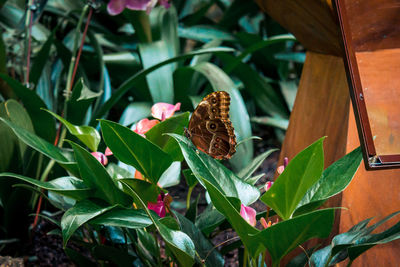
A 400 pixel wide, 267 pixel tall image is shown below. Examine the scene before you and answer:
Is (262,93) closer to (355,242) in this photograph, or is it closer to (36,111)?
(36,111)

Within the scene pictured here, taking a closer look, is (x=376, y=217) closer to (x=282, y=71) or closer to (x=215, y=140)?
(x=215, y=140)

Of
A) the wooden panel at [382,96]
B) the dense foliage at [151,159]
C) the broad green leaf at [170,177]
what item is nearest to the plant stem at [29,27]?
the dense foliage at [151,159]

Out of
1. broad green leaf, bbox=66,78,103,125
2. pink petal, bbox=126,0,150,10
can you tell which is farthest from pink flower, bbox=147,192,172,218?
pink petal, bbox=126,0,150,10

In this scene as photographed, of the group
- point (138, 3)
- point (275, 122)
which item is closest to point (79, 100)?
point (138, 3)

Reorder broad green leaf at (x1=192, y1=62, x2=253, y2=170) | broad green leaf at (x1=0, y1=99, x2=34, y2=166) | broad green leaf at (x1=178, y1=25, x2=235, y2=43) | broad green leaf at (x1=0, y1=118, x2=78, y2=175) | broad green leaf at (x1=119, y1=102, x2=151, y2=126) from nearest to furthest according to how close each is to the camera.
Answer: broad green leaf at (x1=0, y1=118, x2=78, y2=175)
broad green leaf at (x1=0, y1=99, x2=34, y2=166)
broad green leaf at (x1=192, y1=62, x2=253, y2=170)
broad green leaf at (x1=119, y1=102, x2=151, y2=126)
broad green leaf at (x1=178, y1=25, x2=235, y2=43)

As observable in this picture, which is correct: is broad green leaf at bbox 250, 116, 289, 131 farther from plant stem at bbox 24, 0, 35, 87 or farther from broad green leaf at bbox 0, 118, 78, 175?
broad green leaf at bbox 0, 118, 78, 175

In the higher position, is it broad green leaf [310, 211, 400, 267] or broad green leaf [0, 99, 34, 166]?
broad green leaf [0, 99, 34, 166]

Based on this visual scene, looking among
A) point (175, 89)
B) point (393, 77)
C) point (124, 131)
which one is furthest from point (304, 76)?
point (175, 89)
